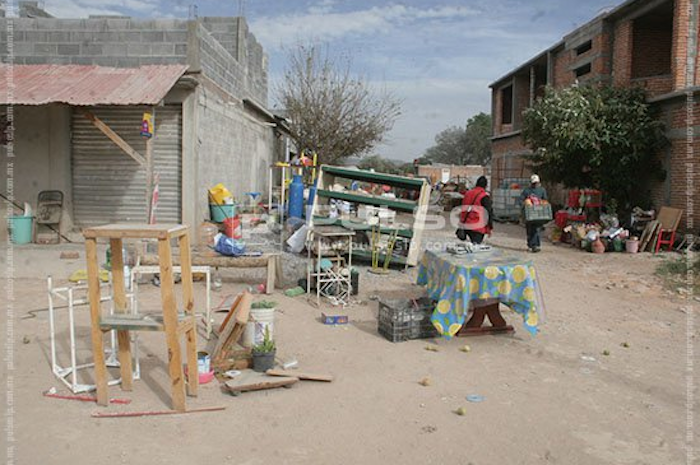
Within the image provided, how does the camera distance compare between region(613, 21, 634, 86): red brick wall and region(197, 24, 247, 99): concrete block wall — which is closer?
region(197, 24, 247, 99): concrete block wall

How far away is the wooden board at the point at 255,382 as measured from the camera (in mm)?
4895

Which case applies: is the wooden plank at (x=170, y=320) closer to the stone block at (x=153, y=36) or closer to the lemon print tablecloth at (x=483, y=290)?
the lemon print tablecloth at (x=483, y=290)

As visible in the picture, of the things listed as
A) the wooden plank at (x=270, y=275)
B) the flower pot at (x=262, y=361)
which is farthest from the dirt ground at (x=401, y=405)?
the wooden plank at (x=270, y=275)

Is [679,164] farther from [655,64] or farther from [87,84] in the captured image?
[87,84]

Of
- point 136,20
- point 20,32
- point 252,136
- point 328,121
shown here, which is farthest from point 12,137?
point 328,121

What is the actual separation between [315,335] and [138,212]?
7736mm

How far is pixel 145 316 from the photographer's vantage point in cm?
453

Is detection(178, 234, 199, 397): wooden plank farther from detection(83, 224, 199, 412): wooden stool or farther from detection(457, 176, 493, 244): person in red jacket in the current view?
detection(457, 176, 493, 244): person in red jacket

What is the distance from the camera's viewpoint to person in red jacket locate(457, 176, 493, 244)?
9500mm

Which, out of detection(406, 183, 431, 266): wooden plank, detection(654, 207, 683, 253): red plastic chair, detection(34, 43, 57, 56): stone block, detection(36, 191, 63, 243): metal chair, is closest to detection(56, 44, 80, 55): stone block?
detection(34, 43, 57, 56): stone block

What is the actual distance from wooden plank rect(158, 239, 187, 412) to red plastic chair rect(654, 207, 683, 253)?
12.6 m

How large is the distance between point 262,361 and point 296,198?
33.3 feet

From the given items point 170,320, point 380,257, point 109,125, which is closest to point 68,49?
point 109,125

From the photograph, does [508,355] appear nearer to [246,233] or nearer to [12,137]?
[246,233]
